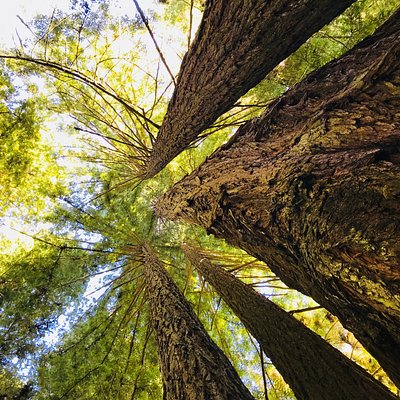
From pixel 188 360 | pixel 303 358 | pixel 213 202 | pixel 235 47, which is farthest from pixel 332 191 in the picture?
pixel 303 358

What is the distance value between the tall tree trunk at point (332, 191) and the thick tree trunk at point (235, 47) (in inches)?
12.3

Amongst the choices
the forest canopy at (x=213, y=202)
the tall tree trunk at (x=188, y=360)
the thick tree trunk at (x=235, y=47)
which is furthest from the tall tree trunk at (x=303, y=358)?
the thick tree trunk at (x=235, y=47)

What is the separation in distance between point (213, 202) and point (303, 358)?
5.53 ft

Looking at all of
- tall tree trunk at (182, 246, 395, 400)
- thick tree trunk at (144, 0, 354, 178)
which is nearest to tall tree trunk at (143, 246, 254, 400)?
tall tree trunk at (182, 246, 395, 400)

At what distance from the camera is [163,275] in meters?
4.36

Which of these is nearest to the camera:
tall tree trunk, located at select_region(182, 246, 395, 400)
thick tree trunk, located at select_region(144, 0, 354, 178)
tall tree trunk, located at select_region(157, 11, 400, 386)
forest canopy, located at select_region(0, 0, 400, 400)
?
tall tree trunk, located at select_region(157, 11, 400, 386)

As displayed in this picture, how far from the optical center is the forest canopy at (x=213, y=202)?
1313 millimetres

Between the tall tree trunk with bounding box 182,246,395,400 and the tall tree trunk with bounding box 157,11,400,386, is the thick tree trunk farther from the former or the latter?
the tall tree trunk with bounding box 182,246,395,400

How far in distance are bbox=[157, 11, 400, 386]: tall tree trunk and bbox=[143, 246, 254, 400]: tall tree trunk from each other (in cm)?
79

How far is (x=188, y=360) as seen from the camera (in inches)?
91.9

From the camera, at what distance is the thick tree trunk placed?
6.36 feet

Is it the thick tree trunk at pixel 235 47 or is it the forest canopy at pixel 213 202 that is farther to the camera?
the thick tree trunk at pixel 235 47

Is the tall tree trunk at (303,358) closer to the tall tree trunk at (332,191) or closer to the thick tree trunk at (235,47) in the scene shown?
the tall tree trunk at (332,191)

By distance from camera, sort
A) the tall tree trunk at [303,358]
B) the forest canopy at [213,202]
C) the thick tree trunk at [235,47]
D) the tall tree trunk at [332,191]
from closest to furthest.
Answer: the tall tree trunk at [332,191] → the forest canopy at [213,202] → the thick tree trunk at [235,47] → the tall tree trunk at [303,358]
